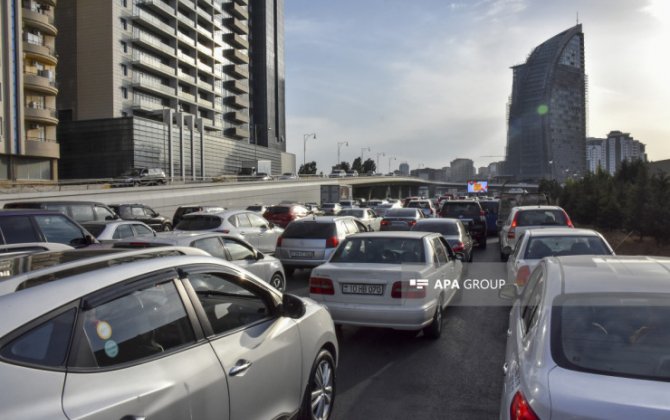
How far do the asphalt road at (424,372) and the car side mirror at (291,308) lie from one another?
4.19 ft

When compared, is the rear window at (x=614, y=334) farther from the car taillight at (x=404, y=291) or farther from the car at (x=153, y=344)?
the car taillight at (x=404, y=291)

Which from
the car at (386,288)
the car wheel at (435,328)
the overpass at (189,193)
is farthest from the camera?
the overpass at (189,193)

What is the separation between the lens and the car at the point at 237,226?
44.8 ft

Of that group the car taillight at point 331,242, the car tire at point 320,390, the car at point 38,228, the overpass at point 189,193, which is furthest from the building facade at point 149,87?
the car tire at point 320,390

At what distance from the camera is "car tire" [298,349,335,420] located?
4.05m

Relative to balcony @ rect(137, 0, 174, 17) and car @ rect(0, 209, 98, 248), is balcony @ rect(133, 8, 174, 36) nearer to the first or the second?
balcony @ rect(137, 0, 174, 17)

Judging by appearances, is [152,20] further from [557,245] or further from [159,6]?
[557,245]

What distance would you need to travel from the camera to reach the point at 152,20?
67.2m

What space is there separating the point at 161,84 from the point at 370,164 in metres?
96.1

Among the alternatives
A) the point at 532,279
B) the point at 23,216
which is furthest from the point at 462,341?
the point at 23,216

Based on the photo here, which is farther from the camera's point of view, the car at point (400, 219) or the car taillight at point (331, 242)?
the car at point (400, 219)

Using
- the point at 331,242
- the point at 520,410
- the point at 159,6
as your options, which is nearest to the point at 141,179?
the point at 331,242

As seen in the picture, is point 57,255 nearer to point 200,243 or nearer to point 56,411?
point 56,411

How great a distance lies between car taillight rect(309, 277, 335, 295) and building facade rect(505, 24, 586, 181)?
131m
